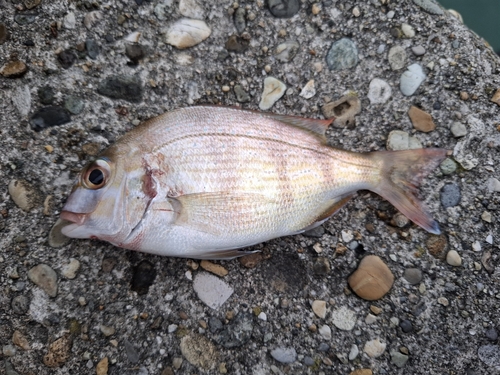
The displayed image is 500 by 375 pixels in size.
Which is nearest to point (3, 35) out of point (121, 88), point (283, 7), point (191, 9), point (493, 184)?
point (121, 88)

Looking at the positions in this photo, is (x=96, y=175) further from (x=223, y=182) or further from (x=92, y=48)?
(x=92, y=48)

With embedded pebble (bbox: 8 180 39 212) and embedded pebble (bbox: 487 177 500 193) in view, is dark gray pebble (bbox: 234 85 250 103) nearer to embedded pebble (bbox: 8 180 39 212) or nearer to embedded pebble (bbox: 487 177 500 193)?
embedded pebble (bbox: 8 180 39 212)

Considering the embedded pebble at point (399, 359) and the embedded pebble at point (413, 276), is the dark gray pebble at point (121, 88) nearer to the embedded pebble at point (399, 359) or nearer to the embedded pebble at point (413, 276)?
the embedded pebble at point (413, 276)

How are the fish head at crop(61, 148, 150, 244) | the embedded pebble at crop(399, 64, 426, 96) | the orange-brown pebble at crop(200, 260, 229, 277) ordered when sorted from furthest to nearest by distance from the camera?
the embedded pebble at crop(399, 64, 426, 96)
the orange-brown pebble at crop(200, 260, 229, 277)
the fish head at crop(61, 148, 150, 244)

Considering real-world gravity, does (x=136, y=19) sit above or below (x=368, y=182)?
above

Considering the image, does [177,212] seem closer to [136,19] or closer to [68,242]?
[68,242]

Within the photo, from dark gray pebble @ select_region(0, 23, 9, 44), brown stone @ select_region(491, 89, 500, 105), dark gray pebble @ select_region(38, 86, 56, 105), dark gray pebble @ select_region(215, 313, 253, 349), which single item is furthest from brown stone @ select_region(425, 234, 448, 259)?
dark gray pebble @ select_region(0, 23, 9, 44)

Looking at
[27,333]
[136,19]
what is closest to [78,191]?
[27,333]
